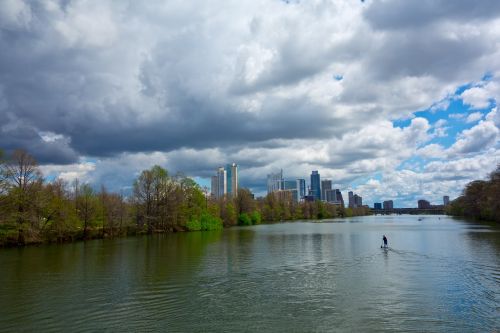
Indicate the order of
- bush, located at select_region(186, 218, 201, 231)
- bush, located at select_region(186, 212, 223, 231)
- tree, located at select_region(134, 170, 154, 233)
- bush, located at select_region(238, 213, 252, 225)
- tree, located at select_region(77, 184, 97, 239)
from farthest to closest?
bush, located at select_region(238, 213, 252, 225) → bush, located at select_region(186, 212, 223, 231) → bush, located at select_region(186, 218, 201, 231) → tree, located at select_region(134, 170, 154, 233) → tree, located at select_region(77, 184, 97, 239)

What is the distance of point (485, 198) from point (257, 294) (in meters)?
141

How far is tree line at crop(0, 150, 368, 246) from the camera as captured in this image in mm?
69438

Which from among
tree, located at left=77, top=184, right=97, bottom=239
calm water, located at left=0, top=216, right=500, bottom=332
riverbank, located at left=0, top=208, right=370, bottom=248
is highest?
tree, located at left=77, top=184, right=97, bottom=239

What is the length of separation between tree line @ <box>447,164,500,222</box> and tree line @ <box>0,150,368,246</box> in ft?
285

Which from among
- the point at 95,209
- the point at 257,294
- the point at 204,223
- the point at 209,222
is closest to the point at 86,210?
the point at 95,209

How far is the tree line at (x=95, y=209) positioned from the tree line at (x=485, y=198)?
87.0 m

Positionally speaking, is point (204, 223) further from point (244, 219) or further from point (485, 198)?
point (485, 198)

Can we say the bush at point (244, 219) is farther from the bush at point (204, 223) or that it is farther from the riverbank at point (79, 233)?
the bush at point (204, 223)

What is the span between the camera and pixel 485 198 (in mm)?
139500

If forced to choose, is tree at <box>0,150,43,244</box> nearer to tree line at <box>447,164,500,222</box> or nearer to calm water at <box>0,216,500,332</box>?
calm water at <box>0,216,500,332</box>

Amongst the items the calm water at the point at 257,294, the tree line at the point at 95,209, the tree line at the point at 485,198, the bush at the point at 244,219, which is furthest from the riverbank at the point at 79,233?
the tree line at the point at 485,198

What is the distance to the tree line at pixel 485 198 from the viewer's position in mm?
114312

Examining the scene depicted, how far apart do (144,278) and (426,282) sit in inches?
945

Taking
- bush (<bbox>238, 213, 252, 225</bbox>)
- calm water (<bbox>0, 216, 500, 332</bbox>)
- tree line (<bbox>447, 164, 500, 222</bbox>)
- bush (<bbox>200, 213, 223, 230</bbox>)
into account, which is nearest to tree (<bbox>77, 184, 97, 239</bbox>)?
bush (<bbox>200, 213, 223, 230</bbox>)
